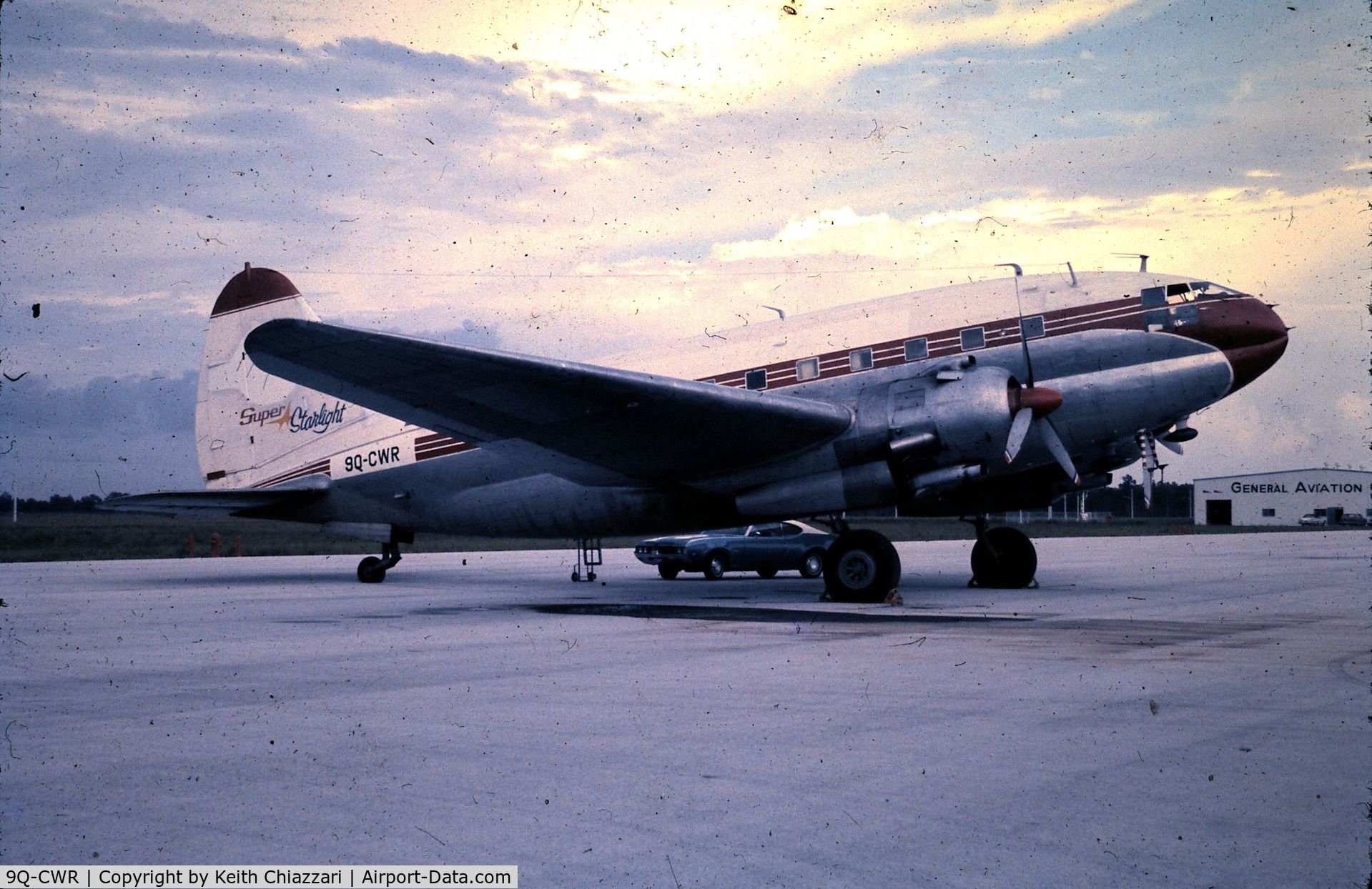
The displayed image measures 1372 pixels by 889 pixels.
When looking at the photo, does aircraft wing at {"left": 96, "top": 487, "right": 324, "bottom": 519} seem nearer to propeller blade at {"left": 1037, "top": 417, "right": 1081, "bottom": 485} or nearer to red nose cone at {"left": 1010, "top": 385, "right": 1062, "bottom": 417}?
red nose cone at {"left": 1010, "top": 385, "right": 1062, "bottom": 417}

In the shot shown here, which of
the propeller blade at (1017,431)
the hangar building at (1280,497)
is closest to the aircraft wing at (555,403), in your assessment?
the propeller blade at (1017,431)

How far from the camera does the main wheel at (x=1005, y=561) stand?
20.9 meters

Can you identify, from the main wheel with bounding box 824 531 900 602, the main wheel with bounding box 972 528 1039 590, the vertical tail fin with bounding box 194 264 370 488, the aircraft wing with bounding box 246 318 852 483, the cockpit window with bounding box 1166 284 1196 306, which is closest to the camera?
the aircraft wing with bounding box 246 318 852 483

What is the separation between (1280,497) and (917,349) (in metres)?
101

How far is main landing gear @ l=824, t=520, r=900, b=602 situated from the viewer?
16516 mm

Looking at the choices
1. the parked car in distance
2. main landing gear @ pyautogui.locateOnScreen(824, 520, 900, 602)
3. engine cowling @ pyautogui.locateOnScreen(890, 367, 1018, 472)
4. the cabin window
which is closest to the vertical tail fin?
the parked car in distance

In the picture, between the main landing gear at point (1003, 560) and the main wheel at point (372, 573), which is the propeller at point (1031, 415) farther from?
the main wheel at point (372, 573)

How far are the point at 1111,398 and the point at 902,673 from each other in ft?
31.6

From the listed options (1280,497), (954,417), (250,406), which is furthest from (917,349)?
(1280,497)

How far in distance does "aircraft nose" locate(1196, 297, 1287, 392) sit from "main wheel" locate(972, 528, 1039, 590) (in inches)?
214

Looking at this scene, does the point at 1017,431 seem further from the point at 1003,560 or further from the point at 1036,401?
the point at 1003,560

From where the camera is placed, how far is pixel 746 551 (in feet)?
84.5

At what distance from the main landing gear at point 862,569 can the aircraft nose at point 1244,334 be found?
6.15 meters

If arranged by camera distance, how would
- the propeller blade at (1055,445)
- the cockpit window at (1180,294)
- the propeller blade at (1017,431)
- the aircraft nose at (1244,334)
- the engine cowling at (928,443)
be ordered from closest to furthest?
1. the propeller blade at (1017,431)
2. the engine cowling at (928,443)
3. the propeller blade at (1055,445)
4. the aircraft nose at (1244,334)
5. the cockpit window at (1180,294)
